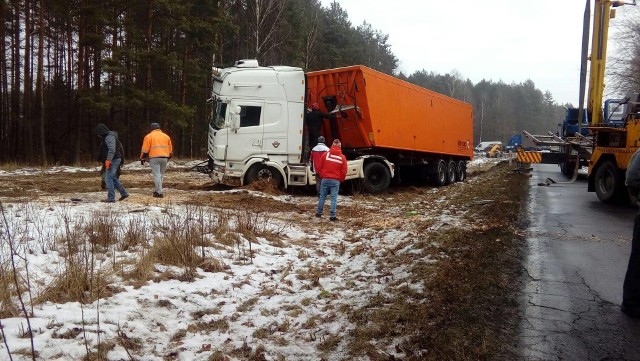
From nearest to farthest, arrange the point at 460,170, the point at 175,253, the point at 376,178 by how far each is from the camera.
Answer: the point at 175,253, the point at 376,178, the point at 460,170

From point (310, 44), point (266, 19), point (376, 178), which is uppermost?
point (310, 44)

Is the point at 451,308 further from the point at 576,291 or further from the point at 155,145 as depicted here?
the point at 155,145

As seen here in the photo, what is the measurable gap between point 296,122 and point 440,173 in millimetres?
7066

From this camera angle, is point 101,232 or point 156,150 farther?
point 156,150

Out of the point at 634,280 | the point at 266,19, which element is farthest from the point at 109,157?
the point at 266,19

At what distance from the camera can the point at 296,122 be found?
12.3m

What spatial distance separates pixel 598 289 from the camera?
461 centimetres

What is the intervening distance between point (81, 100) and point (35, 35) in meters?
4.75

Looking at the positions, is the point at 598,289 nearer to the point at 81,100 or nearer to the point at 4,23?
the point at 81,100

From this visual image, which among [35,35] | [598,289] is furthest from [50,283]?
[35,35]

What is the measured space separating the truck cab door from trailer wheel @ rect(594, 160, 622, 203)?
29.4 ft

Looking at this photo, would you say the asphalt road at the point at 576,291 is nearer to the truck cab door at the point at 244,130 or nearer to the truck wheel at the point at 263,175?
the truck wheel at the point at 263,175

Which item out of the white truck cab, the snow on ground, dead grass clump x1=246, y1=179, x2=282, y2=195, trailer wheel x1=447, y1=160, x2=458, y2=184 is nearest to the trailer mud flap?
trailer wheel x1=447, y1=160, x2=458, y2=184

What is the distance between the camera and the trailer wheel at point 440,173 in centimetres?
1650
